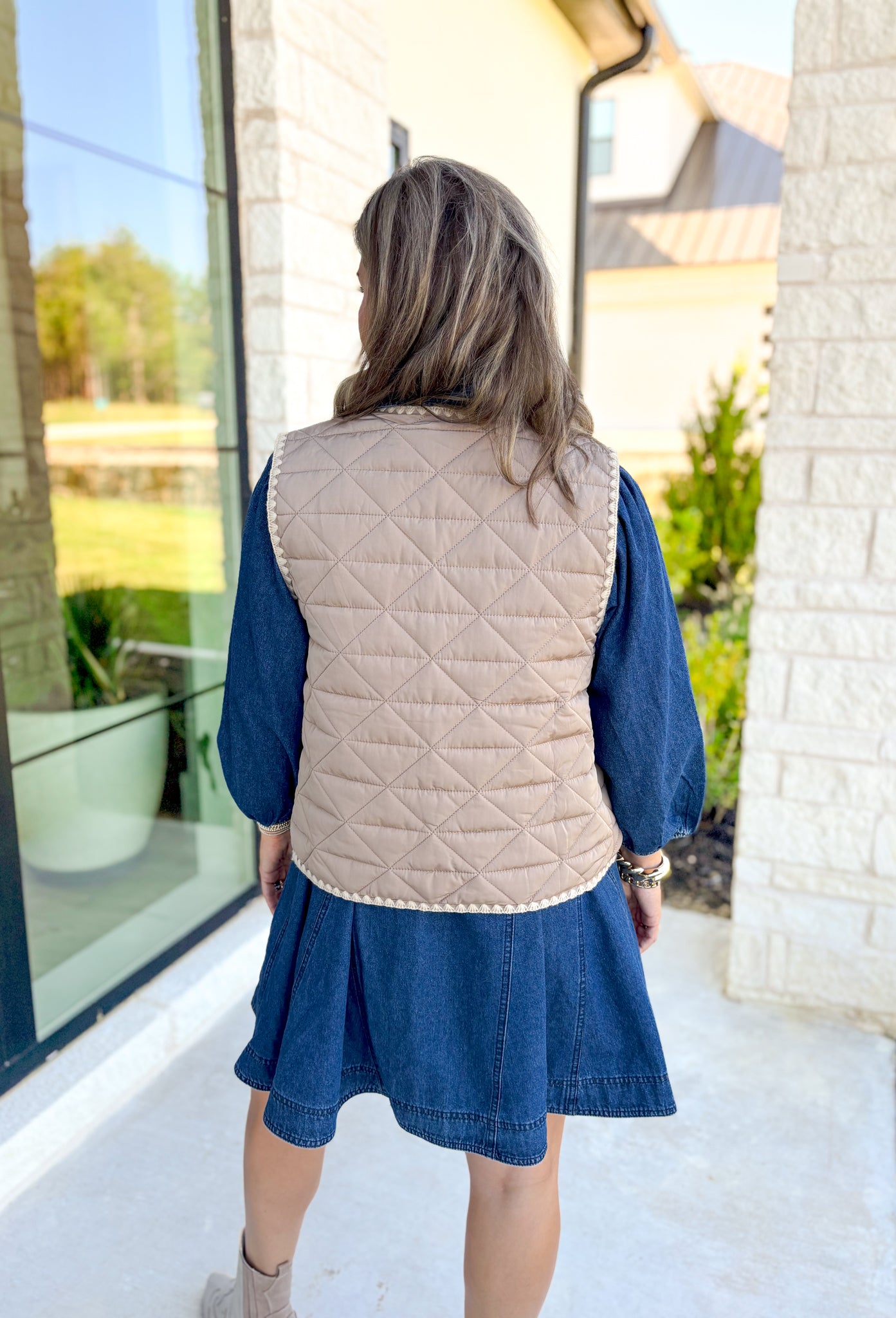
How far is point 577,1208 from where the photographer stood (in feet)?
5.93

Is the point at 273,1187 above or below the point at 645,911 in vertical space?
below

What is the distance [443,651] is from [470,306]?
0.38 meters

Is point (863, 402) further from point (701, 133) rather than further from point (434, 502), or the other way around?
point (701, 133)

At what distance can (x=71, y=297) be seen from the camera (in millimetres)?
3037

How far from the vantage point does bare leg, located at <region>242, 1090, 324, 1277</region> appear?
1.31 meters

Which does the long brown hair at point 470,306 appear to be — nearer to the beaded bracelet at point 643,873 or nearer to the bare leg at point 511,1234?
the beaded bracelet at point 643,873

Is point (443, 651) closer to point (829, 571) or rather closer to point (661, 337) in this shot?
point (829, 571)

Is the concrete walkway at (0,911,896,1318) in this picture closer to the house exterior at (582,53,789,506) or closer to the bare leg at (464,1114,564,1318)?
the bare leg at (464,1114,564,1318)

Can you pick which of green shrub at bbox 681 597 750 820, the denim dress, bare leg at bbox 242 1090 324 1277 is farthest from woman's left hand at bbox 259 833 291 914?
green shrub at bbox 681 597 750 820

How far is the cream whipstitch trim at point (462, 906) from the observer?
115cm

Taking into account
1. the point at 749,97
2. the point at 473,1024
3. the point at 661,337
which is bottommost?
the point at 473,1024

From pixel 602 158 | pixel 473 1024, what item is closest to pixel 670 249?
pixel 602 158

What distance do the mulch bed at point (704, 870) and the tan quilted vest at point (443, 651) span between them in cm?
197

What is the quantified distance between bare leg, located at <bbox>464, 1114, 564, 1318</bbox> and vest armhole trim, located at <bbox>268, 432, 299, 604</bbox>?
30.0 inches
